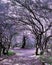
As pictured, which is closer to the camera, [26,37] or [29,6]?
[29,6]

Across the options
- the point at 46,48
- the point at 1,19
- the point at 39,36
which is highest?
the point at 1,19

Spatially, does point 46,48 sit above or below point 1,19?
below

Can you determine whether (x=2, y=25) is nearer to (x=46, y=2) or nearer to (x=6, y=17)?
(x=6, y=17)

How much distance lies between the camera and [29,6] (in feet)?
35.9

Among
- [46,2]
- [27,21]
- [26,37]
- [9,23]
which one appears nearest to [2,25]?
[9,23]

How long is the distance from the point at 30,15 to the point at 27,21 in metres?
1.54

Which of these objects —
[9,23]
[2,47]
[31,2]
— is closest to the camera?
[31,2]

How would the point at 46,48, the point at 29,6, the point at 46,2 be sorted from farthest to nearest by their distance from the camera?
the point at 46,48
the point at 29,6
the point at 46,2

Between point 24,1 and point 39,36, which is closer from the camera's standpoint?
point 24,1

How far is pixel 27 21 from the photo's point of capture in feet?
48.4

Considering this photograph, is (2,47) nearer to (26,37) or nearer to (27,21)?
(27,21)

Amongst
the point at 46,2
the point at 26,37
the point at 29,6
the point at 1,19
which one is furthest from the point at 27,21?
the point at 26,37

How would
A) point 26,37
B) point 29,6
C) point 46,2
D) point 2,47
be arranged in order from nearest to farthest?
point 46,2 < point 29,6 < point 2,47 < point 26,37

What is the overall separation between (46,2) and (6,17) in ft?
14.8
